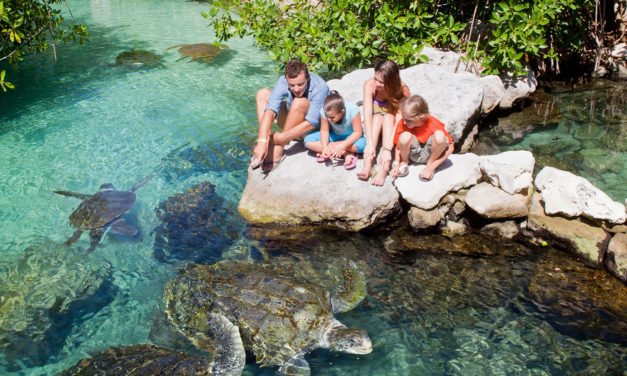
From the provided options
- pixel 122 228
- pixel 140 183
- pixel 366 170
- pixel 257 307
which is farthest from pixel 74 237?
pixel 366 170

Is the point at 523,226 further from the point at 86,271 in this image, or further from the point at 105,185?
the point at 105,185

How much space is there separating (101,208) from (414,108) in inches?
146

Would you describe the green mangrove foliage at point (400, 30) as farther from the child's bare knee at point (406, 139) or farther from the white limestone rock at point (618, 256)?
the white limestone rock at point (618, 256)

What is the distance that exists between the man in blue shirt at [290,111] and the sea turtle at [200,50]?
17.5 ft

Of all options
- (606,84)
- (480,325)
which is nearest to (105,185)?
(480,325)

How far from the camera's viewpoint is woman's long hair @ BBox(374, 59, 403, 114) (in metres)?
4.75

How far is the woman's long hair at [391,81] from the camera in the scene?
4746 millimetres

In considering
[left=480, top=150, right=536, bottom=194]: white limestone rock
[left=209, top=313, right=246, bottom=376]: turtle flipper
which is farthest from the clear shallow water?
[left=209, top=313, right=246, bottom=376]: turtle flipper

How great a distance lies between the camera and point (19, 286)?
4078 millimetres

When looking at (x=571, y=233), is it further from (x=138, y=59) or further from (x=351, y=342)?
(x=138, y=59)

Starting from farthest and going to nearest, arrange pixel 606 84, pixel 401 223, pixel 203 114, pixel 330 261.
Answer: pixel 606 84 < pixel 203 114 < pixel 401 223 < pixel 330 261

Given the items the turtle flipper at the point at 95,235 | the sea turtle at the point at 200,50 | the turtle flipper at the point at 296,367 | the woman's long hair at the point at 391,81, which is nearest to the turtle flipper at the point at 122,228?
the turtle flipper at the point at 95,235

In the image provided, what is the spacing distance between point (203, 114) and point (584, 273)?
235 inches

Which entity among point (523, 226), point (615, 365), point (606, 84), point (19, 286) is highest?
point (606, 84)
